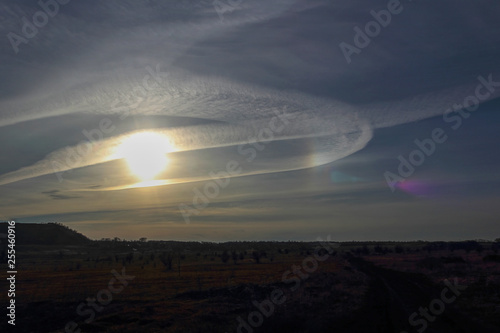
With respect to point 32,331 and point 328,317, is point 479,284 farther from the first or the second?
point 32,331

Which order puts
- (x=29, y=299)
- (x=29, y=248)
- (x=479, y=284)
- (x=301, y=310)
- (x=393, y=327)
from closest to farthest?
1. (x=393, y=327)
2. (x=301, y=310)
3. (x=479, y=284)
4. (x=29, y=299)
5. (x=29, y=248)

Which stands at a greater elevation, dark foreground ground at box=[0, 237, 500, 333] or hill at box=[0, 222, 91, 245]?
hill at box=[0, 222, 91, 245]

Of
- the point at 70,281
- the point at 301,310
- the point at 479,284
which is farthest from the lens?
the point at 70,281

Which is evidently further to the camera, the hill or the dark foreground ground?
the hill

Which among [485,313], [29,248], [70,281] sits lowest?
[485,313]

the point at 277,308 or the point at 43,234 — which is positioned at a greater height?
the point at 43,234

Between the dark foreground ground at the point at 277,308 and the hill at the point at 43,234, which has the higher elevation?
the hill at the point at 43,234

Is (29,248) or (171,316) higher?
(29,248)

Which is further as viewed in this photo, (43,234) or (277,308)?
(43,234)

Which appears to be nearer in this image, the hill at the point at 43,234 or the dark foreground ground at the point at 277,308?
the dark foreground ground at the point at 277,308

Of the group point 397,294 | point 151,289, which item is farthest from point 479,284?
point 151,289

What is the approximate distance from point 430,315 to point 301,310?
6574 mm

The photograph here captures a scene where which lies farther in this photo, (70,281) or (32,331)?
(70,281)

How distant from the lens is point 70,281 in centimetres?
5059
